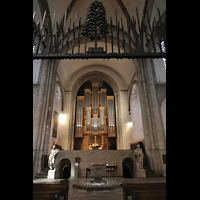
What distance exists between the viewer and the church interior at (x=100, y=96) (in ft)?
8.82

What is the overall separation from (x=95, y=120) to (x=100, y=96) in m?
3.24

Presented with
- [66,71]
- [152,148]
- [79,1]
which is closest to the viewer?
[152,148]

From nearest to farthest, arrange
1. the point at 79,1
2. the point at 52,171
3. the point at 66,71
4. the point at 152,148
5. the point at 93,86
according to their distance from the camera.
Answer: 1. the point at 52,171
2. the point at 152,148
3. the point at 79,1
4. the point at 66,71
5. the point at 93,86

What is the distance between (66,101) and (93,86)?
406cm

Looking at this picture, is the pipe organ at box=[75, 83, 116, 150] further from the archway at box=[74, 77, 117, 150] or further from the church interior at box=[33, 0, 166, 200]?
the church interior at box=[33, 0, 166, 200]

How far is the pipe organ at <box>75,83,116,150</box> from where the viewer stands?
50.0ft

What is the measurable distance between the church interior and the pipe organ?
0.34ft

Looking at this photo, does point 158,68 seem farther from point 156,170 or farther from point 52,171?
point 52,171

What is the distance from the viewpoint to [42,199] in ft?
12.0

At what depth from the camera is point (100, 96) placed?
57.6 feet

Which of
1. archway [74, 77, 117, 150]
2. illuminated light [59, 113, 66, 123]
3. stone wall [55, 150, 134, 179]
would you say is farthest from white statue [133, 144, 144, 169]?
illuminated light [59, 113, 66, 123]

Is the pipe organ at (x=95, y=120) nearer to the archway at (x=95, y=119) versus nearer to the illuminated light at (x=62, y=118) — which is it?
the archway at (x=95, y=119)

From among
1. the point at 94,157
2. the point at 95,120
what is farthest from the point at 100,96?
the point at 94,157
